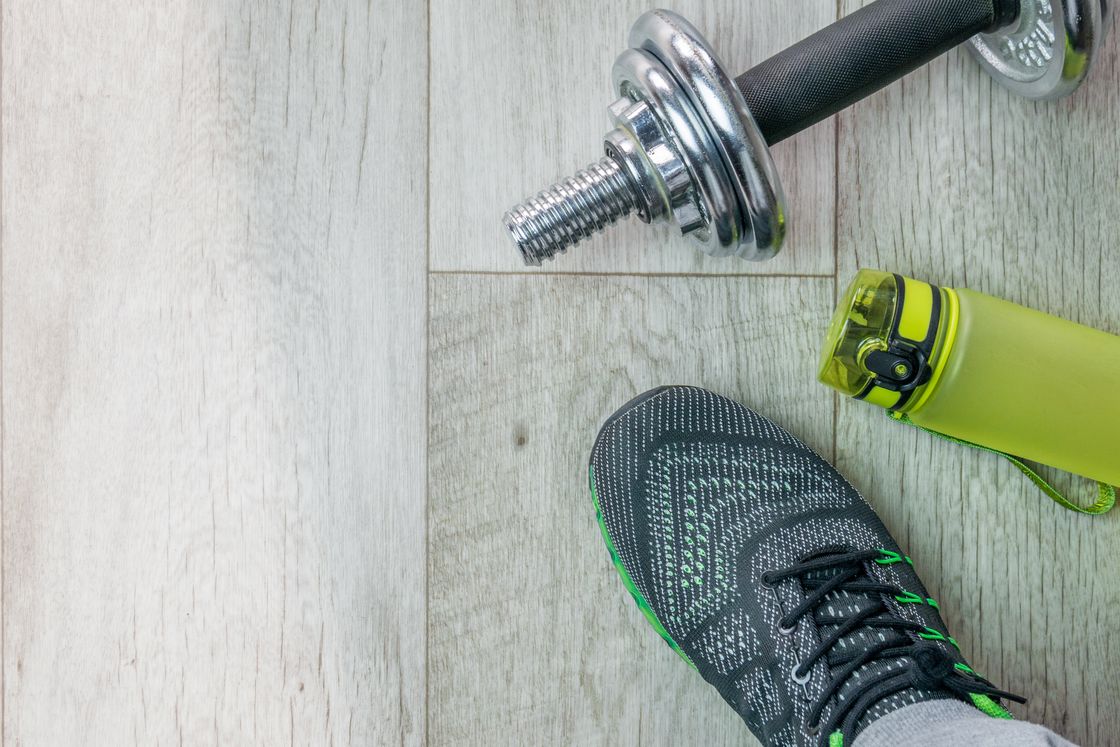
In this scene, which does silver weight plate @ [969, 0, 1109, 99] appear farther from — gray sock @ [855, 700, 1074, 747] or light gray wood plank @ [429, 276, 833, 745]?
gray sock @ [855, 700, 1074, 747]

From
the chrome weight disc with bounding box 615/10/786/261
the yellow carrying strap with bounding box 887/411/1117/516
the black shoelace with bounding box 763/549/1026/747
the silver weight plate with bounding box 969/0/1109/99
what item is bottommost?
the black shoelace with bounding box 763/549/1026/747

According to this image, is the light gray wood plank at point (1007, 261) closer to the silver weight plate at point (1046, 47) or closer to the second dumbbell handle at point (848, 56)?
the silver weight plate at point (1046, 47)

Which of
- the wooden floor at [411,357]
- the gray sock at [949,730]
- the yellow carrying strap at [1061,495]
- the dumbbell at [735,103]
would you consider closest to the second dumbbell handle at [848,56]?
the dumbbell at [735,103]

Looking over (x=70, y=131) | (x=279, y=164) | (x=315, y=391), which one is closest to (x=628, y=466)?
(x=315, y=391)

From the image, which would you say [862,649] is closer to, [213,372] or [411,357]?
[411,357]

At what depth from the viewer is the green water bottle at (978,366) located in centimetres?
57

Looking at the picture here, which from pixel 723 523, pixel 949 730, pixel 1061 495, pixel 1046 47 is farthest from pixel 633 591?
pixel 1046 47

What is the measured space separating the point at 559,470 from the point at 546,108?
0.95 feet

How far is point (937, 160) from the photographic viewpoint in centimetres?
65

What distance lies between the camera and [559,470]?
674 mm

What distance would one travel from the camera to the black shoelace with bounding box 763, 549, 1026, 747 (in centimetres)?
57

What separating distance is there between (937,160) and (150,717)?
0.78 meters

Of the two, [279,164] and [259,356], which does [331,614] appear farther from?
[279,164]

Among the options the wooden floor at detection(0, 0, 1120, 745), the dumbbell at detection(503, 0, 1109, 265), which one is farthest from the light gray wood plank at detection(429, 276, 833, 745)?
the dumbbell at detection(503, 0, 1109, 265)
